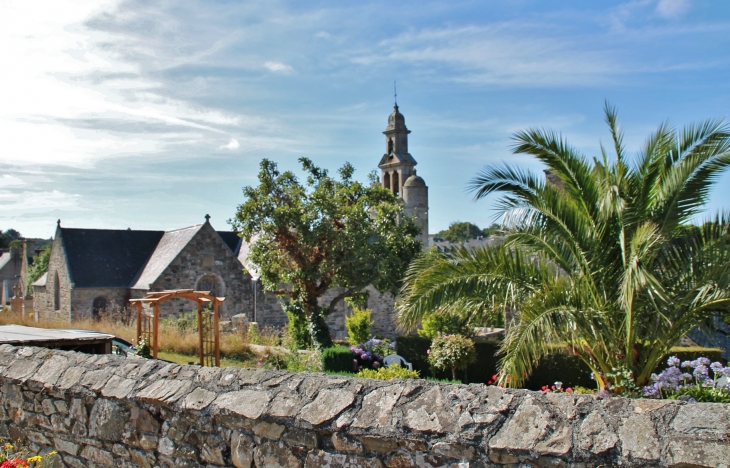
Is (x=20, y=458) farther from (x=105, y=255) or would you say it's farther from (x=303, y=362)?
(x=105, y=255)

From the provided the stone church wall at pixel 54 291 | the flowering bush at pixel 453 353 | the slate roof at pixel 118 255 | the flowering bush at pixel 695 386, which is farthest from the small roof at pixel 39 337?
the stone church wall at pixel 54 291

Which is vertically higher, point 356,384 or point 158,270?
point 158,270

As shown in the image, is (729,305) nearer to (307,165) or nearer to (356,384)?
(356,384)

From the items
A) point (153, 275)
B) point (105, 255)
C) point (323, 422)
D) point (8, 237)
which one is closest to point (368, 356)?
point (323, 422)

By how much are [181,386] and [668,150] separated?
23.2 ft

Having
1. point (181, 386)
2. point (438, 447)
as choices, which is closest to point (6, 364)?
point (181, 386)

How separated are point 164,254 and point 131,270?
5.40ft

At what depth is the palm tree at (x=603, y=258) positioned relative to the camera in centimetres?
770

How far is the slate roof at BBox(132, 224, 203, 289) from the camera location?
2411 centimetres

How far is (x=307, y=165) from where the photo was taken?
1845 centimetres

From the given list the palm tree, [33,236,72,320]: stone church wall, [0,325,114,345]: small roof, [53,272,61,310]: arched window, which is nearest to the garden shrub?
the palm tree

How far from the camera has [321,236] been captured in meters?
17.4

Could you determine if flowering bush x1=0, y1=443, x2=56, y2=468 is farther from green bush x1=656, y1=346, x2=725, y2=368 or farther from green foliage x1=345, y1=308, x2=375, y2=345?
green foliage x1=345, y1=308, x2=375, y2=345

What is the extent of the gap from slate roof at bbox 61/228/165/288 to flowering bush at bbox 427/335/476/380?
623 inches
